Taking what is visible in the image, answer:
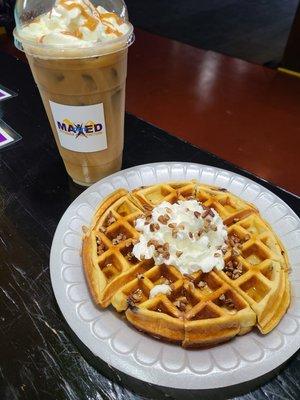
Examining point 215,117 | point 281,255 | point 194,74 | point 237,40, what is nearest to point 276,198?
point 281,255

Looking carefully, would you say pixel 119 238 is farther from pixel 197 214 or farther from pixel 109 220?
pixel 197 214

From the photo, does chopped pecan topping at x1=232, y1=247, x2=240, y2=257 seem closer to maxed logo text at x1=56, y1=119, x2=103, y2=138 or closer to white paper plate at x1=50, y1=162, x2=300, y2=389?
white paper plate at x1=50, y1=162, x2=300, y2=389

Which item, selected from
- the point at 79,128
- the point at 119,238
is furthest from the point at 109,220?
the point at 79,128

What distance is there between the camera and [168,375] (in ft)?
2.32

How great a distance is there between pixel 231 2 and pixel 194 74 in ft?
14.0

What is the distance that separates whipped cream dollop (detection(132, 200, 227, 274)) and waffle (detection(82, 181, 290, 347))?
0.07 ft

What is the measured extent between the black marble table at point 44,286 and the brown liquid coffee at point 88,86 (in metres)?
0.17

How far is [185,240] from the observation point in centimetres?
88

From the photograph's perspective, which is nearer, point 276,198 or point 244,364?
point 244,364

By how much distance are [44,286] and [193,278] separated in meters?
0.38

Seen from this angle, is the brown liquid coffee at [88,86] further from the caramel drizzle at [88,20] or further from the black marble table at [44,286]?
the black marble table at [44,286]

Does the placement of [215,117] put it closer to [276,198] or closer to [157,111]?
[157,111]

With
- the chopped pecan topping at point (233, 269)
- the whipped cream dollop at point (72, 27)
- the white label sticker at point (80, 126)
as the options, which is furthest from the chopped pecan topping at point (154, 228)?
the whipped cream dollop at point (72, 27)

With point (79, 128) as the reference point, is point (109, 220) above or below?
below
